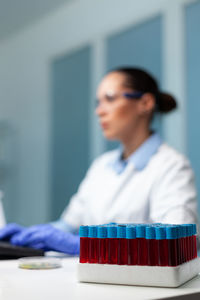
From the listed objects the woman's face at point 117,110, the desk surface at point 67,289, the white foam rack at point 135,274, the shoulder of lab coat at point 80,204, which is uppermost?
the woman's face at point 117,110

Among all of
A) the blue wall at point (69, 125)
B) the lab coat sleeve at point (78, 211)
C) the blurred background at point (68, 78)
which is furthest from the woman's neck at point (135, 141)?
the blue wall at point (69, 125)

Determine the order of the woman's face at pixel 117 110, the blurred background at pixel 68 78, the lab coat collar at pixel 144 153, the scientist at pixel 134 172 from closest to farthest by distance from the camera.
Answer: the scientist at pixel 134 172 < the lab coat collar at pixel 144 153 < the woman's face at pixel 117 110 < the blurred background at pixel 68 78

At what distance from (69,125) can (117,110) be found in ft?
8.22

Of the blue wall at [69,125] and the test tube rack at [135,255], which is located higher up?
the blue wall at [69,125]

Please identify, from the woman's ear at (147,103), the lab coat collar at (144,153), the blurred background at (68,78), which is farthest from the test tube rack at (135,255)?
the blurred background at (68,78)

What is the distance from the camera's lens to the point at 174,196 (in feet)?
5.69

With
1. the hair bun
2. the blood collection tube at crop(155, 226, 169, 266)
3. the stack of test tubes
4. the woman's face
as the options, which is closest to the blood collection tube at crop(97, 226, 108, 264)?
the stack of test tubes

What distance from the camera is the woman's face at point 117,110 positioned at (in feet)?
7.06

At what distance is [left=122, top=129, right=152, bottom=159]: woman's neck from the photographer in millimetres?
2191

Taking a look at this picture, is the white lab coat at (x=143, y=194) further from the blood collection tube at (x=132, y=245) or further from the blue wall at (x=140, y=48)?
the blue wall at (x=140, y=48)

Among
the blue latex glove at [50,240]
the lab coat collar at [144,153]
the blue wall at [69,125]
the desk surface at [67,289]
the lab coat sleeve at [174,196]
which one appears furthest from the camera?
the blue wall at [69,125]

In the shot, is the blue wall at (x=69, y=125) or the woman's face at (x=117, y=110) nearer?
the woman's face at (x=117, y=110)

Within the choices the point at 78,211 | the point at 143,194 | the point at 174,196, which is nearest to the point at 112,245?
the point at 174,196

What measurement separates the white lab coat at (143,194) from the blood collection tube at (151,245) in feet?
2.50
